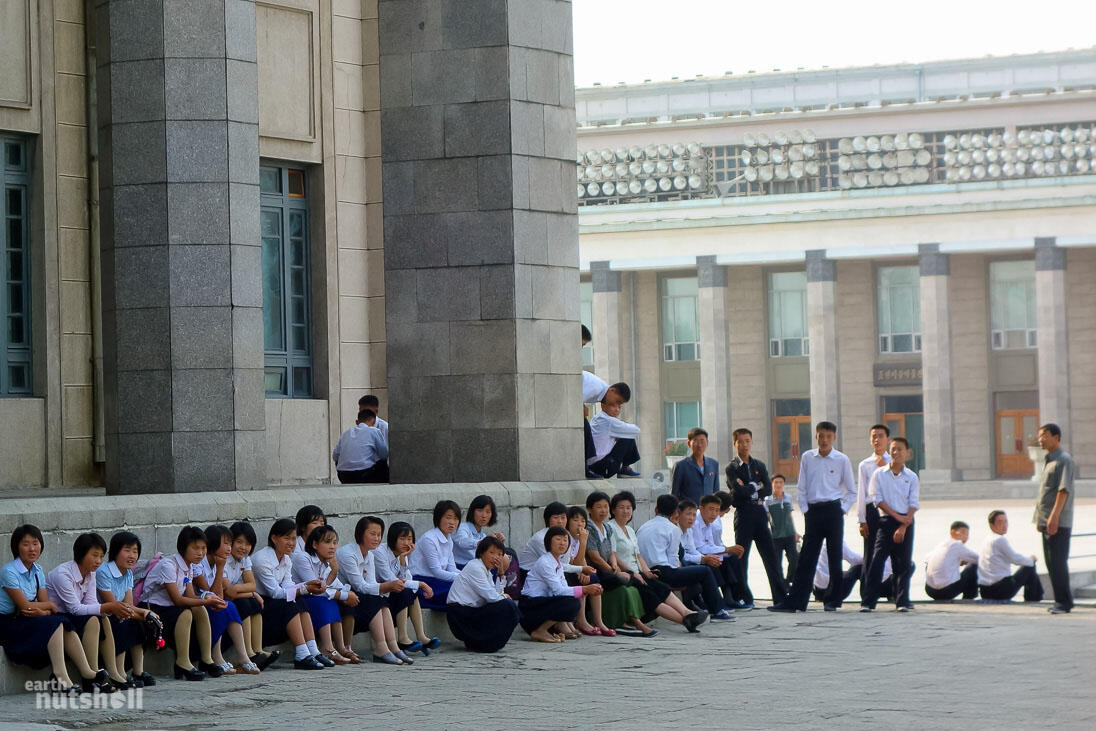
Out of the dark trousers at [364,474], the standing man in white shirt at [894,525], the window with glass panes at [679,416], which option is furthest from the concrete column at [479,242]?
the window with glass panes at [679,416]

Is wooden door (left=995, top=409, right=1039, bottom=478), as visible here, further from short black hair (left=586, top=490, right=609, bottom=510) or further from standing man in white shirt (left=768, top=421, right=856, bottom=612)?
short black hair (left=586, top=490, right=609, bottom=510)

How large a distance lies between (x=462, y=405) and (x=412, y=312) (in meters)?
1.02

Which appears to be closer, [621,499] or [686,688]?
[686,688]

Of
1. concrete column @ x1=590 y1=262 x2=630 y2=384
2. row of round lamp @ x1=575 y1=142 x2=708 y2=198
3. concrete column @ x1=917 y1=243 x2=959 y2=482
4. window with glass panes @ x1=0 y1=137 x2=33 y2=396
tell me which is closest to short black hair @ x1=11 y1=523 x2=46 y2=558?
window with glass panes @ x1=0 y1=137 x2=33 y2=396

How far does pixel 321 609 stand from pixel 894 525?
21.7 ft

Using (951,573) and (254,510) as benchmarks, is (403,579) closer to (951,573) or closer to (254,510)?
(254,510)

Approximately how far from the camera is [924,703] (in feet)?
33.2

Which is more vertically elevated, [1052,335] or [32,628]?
[1052,335]

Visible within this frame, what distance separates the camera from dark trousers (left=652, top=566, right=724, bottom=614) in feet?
50.6

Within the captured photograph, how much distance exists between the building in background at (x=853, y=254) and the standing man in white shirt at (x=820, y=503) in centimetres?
4761

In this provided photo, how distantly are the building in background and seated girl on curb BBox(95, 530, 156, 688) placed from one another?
2133 inches

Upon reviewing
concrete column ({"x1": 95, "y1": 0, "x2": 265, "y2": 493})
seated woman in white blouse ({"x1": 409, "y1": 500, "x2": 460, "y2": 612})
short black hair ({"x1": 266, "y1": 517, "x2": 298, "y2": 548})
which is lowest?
seated woman in white blouse ({"x1": 409, "y1": 500, "x2": 460, "y2": 612})

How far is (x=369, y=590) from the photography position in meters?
12.8

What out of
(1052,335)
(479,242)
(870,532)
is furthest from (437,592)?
(1052,335)
